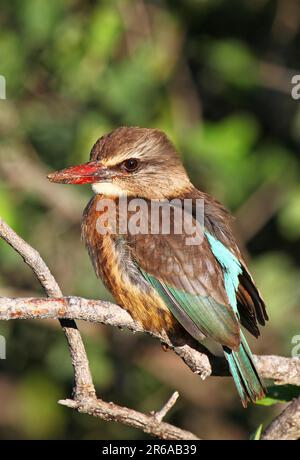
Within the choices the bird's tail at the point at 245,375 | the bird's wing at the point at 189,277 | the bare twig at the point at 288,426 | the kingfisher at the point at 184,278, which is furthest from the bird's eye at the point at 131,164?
the bare twig at the point at 288,426

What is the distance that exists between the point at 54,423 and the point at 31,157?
1515 mm

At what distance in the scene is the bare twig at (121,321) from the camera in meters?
2.94

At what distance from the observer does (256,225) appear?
5449 mm

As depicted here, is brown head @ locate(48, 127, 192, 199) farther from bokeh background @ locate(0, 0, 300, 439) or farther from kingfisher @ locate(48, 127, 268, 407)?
bokeh background @ locate(0, 0, 300, 439)

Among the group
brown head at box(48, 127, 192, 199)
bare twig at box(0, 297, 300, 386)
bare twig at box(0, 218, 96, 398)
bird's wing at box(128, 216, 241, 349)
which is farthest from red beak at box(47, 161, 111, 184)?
bare twig at box(0, 218, 96, 398)

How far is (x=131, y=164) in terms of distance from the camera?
12.7 ft

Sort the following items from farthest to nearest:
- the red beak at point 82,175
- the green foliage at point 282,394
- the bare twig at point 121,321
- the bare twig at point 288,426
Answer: the red beak at point 82,175 < the green foliage at point 282,394 < the bare twig at point 288,426 < the bare twig at point 121,321

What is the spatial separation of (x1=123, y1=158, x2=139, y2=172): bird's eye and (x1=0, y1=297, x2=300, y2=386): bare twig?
66 cm

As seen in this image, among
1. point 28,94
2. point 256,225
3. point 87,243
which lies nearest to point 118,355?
point 256,225

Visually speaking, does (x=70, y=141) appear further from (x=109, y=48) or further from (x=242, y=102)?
(x=242, y=102)

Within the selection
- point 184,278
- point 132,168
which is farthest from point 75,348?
point 132,168

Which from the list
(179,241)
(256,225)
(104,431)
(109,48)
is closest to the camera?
(179,241)

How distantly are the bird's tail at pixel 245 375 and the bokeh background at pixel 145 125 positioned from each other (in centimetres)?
164

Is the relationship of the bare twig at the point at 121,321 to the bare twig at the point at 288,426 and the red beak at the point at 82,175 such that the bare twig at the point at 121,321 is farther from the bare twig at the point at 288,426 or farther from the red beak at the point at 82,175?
the red beak at the point at 82,175
